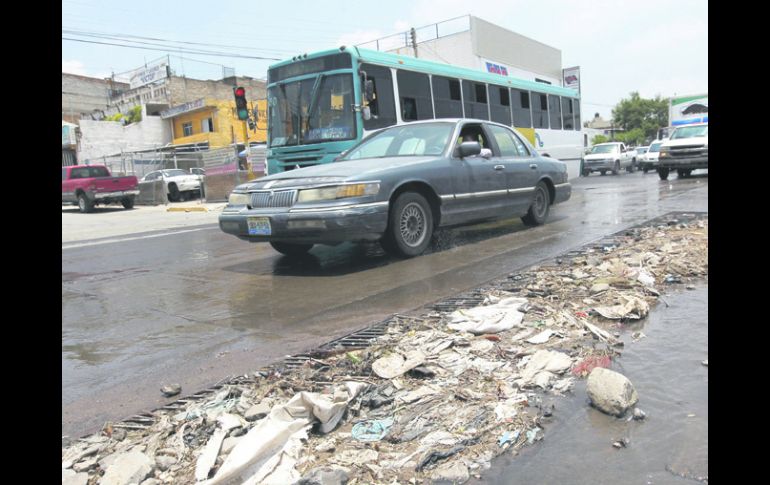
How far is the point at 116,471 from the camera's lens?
7.55 feet

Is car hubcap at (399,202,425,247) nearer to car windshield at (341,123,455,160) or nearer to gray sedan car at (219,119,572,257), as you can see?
gray sedan car at (219,119,572,257)

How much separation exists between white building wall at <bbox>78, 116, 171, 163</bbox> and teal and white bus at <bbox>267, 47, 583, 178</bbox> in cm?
3151

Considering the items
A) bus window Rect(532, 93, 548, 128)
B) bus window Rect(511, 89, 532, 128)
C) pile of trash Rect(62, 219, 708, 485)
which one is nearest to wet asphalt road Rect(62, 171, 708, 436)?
pile of trash Rect(62, 219, 708, 485)

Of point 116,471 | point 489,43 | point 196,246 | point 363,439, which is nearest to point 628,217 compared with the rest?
point 196,246

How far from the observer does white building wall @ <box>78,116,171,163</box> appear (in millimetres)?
40375

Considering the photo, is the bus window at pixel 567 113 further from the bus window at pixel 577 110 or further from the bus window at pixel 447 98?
the bus window at pixel 447 98

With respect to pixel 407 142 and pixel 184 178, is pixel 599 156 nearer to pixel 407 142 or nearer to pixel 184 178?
pixel 184 178

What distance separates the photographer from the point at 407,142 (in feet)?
23.8

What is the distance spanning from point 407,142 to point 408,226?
1269 mm

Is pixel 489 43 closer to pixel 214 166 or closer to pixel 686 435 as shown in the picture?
pixel 214 166
